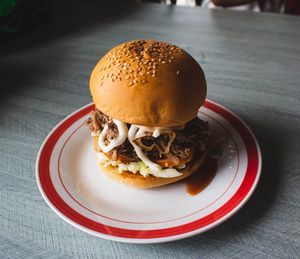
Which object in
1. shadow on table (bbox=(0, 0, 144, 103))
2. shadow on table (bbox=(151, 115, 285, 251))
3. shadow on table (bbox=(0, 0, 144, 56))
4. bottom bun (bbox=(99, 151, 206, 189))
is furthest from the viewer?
shadow on table (bbox=(0, 0, 144, 56))

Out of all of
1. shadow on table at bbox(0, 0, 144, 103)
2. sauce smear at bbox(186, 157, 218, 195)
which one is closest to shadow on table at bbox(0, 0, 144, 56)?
shadow on table at bbox(0, 0, 144, 103)

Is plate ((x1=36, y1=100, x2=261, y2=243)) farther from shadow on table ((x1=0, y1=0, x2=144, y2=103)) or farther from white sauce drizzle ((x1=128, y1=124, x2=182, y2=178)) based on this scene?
shadow on table ((x1=0, y1=0, x2=144, y2=103))

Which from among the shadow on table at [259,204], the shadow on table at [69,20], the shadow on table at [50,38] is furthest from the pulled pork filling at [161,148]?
the shadow on table at [69,20]

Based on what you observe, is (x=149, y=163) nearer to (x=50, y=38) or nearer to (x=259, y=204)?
(x=259, y=204)

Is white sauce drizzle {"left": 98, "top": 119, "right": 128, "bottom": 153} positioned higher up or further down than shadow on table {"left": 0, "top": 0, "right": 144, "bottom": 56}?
higher up

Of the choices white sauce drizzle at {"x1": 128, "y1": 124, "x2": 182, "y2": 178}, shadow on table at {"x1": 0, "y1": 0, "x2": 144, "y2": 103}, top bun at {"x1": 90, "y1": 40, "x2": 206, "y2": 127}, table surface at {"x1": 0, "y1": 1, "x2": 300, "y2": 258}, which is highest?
top bun at {"x1": 90, "y1": 40, "x2": 206, "y2": 127}

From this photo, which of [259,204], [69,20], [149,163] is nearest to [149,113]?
[149,163]
